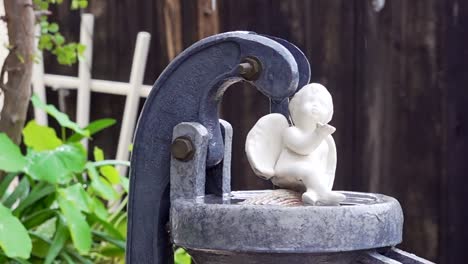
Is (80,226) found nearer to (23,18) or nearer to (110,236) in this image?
(110,236)

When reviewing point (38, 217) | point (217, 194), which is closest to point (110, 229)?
point (38, 217)

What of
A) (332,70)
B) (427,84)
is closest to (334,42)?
(332,70)

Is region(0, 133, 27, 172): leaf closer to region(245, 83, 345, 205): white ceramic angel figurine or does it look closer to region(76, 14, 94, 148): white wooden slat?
region(245, 83, 345, 205): white ceramic angel figurine

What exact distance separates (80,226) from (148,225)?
4.70ft

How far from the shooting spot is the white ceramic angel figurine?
1.62 m

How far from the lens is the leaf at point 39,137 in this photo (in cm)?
338

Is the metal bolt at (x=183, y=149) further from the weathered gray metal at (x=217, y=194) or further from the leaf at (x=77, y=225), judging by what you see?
the leaf at (x=77, y=225)

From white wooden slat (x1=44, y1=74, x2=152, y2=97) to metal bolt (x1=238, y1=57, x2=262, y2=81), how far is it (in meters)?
3.05

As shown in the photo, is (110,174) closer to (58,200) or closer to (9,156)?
(58,200)

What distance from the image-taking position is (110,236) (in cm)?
335

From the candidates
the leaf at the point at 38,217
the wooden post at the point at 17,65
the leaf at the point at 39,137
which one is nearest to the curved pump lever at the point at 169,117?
the wooden post at the point at 17,65

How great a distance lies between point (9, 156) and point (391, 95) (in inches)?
64.6

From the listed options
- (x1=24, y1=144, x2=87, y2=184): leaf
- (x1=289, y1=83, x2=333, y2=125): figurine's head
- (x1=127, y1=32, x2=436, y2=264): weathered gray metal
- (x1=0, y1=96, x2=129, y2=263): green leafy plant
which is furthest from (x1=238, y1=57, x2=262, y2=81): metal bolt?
(x1=24, y1=144, x2=87, y2=184): leaf

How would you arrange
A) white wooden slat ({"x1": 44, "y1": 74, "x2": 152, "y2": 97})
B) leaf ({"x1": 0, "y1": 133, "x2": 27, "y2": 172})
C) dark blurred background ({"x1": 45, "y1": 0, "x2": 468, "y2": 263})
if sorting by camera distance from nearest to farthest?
leaf ({"x1": 0, "y1": 133, "x2": 27, "y2": 172}), dark blurred background ({"x1": 45, "y1": 0, "x2": 468, "y2": 263}), white wooden slat ({"x1": 44, "y1": 74, "x2": 152, "y2": 97})
